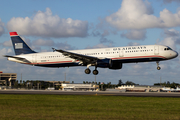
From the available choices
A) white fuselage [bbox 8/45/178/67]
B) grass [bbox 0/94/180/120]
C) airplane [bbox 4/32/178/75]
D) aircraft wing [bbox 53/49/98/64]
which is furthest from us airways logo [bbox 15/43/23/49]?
grass [bbox 0/94/180/120]

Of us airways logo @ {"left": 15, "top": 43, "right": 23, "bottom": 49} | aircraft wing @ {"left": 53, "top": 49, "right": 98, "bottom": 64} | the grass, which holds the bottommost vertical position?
the grass

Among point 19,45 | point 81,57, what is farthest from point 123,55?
point 19,45

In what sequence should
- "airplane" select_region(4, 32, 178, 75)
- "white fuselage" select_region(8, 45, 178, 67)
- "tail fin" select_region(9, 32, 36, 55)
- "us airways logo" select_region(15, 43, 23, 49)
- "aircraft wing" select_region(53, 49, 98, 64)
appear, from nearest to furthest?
1. "white fuselage" select_region(8, 45, 178, 67)
2. "airplane" select_region(4, 32, 178, 75)
3. "aircraft wing" select_region(53, 49, 98, 64)
4. "tail fin" select_region(9, 32, 36, 55)
5. "us airways logo" select_region(15, 43, 23, 49)

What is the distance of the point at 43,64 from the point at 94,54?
13.8 metres

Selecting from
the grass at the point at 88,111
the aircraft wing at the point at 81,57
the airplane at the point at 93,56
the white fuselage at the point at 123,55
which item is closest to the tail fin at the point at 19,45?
the airplane at the point at 93,56

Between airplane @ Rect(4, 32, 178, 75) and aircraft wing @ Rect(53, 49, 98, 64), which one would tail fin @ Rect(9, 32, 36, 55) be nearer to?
airplane @ Rect(4, 32, 178, 75)

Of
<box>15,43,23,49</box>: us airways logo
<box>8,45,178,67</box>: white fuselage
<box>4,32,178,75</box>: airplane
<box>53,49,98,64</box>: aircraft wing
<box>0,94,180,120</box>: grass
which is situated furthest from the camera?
<box>15,43,23,49</box>: us airways logo

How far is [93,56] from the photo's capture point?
56.7 m

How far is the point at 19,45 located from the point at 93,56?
22.5 m

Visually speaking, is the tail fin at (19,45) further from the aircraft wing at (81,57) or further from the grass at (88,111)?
the grass at (88,111)

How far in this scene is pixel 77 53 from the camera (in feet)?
191

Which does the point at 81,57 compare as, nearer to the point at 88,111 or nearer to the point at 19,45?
the point at 19,45

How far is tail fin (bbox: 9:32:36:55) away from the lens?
216ft

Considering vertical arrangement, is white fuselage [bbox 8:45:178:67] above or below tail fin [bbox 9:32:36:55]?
below
